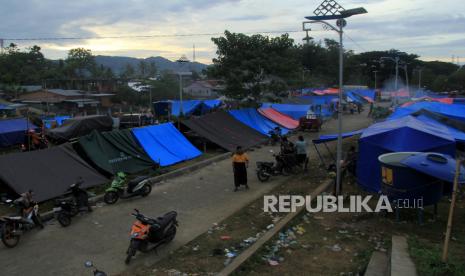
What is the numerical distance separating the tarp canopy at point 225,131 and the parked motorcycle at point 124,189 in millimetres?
7353

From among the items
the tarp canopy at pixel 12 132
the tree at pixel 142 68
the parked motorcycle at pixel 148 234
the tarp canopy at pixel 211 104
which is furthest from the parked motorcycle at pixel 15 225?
the tree at pixel 142 68

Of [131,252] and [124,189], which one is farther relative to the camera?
[124,189]

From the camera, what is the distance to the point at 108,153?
13.3 metres

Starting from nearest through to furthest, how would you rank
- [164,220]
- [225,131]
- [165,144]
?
[164,220] → [165,144] → [225,131]

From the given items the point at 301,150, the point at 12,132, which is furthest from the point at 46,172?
the point at 12,132

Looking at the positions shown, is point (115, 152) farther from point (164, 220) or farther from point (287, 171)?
point (164, 220)

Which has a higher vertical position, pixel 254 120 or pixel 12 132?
pixel 12 132

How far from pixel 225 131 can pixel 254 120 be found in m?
4.33

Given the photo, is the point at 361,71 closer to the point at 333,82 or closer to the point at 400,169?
the point at 333,82

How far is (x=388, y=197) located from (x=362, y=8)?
4.69m

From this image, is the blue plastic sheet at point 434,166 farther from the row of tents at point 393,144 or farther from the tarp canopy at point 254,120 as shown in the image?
the tarp canopy at point 254,120

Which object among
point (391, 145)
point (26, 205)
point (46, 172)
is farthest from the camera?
point (46, 172)

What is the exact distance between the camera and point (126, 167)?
13.6 meters

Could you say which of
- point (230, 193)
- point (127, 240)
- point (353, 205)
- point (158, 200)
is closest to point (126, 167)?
point (158, 200)
